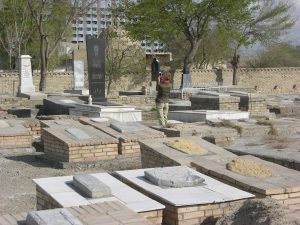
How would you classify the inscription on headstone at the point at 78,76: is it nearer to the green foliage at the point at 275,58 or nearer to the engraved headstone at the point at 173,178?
the engraved headstone at the point at 173,178

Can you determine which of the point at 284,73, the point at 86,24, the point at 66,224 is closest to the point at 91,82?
the point at 66,224

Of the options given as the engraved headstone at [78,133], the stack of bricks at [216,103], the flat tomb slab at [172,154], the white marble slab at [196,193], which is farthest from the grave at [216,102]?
the white marble slab at [196,193]

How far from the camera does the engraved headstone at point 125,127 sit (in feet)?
31.0

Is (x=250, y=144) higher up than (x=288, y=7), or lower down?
lower down

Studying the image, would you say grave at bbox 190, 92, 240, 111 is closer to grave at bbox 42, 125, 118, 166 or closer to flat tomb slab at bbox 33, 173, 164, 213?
grave at bbox 42, 125, 118, 166

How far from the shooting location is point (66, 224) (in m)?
3.69

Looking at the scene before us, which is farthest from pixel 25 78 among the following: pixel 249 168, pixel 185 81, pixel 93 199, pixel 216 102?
pixel 93 199

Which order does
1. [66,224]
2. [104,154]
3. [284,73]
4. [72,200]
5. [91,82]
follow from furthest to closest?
[284,73]
[91,82]
[104,154]
[72,200]
[66,224]

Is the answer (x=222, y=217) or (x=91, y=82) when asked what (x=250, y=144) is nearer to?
(x=222, y=217)

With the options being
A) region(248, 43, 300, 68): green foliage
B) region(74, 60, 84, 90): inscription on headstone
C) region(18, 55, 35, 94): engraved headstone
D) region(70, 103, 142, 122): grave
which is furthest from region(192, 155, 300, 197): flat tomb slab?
region(248, 43, 300, 68): green foliage

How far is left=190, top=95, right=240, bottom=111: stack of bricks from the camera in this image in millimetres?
14438

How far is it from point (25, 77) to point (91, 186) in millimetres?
17622

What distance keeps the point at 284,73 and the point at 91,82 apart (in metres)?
26.5

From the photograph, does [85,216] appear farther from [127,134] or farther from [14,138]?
[14,138]
